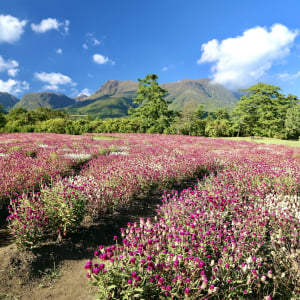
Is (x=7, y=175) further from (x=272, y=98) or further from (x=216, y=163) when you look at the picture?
(x=272, y=98)

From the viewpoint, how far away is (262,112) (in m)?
44.8

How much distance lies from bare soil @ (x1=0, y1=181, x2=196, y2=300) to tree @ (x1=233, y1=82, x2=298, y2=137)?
45025 mm

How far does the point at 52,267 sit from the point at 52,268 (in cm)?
2

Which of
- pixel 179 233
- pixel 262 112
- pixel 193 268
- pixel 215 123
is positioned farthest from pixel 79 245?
pixel 262 112

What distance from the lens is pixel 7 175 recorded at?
17.2 feet

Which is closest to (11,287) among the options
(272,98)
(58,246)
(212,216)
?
(58,246)

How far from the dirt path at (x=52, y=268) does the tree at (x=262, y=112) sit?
148 ft

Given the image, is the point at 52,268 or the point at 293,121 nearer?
the point at 52,268

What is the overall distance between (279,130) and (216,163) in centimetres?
4416

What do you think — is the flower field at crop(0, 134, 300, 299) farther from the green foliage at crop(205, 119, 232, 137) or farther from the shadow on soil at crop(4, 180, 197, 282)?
the green foliage at crop(205, 119, 232, 137)

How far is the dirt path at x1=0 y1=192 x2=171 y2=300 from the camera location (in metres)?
2.51

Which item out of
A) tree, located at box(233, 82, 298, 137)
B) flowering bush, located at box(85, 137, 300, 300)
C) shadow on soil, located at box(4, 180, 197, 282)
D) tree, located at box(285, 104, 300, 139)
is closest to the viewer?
flowering bush, located at box(85, 137, 300, 300)

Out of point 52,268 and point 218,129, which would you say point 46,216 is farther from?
point 218,129

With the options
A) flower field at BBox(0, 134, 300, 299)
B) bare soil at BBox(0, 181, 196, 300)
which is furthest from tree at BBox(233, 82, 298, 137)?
bare soil at BBox(0, 181, 196, 300)
